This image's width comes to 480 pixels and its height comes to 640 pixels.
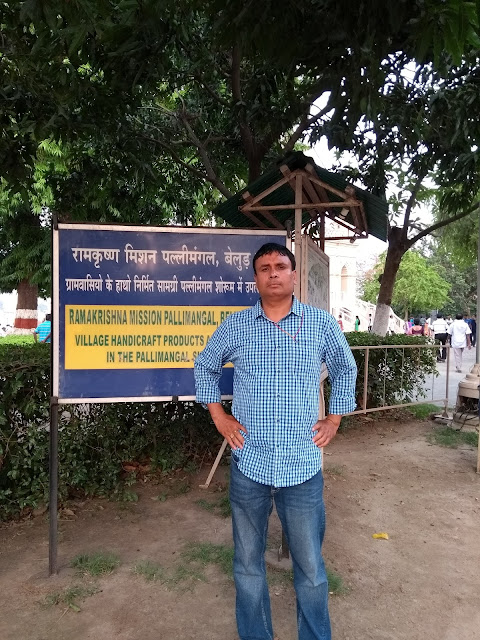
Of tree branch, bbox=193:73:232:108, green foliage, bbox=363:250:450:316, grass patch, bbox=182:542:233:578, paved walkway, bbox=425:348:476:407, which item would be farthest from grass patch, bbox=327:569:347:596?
green foliage, bbox=363:250:450:316

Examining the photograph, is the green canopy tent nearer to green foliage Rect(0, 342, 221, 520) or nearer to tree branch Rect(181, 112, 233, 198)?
green foliage Rect(0, 342, 221, 520)

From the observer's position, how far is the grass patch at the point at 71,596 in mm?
2814

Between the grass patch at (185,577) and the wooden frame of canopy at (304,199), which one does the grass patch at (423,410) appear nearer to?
the wooden frame of canopy at (304,199)

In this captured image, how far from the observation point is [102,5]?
2330 mm

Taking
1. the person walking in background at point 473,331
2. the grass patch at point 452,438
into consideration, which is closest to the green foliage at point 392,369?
the grass patch at point 452,438

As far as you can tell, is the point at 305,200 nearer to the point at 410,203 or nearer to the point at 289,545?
the point at 289,545

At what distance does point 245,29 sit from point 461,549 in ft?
11.6

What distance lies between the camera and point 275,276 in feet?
7.16

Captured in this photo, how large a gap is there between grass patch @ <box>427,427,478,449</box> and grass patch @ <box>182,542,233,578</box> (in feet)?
12.2

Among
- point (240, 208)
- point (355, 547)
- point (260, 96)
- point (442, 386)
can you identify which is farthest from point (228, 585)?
point (442, 386)

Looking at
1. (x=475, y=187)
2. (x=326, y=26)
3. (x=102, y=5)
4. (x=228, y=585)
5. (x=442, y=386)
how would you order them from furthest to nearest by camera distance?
(x=442, y=386) < (x=475, y=187) < (x=228, y=585) < (x=326, y=26) < (x=102, y=5)

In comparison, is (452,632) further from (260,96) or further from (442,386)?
(442,386)

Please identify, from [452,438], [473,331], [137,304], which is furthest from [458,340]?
[137,304]

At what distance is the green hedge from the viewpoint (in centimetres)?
380
